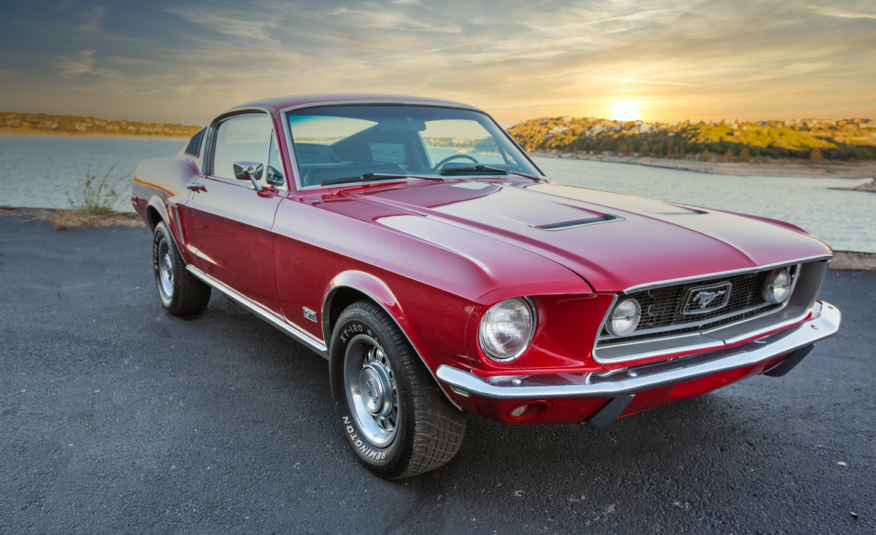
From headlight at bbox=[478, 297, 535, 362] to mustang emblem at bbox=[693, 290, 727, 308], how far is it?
0.71 metres

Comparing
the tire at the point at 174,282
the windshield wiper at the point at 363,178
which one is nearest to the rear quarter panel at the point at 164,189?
the tire at the point at 174,282

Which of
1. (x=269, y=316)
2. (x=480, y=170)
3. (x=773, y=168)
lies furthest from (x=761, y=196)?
(x=269, y=316)

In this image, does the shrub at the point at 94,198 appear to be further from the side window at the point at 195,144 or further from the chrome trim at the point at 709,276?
the chrome trim at the point at 709,276

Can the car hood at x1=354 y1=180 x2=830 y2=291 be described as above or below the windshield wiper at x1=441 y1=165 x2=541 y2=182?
below

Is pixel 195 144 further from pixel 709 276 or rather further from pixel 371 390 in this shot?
pixel 709 276

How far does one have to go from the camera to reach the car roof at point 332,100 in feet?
10.1

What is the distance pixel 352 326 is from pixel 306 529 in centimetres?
75

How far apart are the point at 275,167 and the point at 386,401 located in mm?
1507

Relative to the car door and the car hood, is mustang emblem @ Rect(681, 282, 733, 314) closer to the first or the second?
the car hood

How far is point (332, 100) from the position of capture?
10.2ft

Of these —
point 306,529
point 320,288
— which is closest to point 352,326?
point 320,288

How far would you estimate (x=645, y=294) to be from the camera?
74.4 inches

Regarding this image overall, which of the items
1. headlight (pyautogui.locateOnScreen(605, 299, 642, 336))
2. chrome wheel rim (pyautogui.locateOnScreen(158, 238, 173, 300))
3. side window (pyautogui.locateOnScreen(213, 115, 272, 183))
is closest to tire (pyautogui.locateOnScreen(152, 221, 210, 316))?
chrome wheel rim (pyautogui.locateOnScreen(158, 238, 173, 300))

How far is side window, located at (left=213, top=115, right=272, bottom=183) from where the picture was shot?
3131 millimetres
